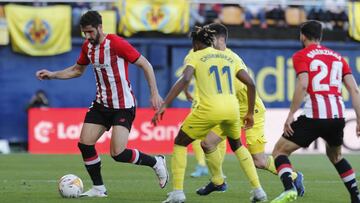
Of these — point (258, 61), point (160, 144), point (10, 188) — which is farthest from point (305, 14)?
point (10, 188)

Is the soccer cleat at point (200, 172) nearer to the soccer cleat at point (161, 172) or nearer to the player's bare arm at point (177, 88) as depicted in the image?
the soccer cleat at point (161, 172)

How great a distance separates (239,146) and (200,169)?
520 centimetres

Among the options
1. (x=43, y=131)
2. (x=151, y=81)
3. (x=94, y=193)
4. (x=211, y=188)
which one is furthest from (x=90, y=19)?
(x=43, y=131)

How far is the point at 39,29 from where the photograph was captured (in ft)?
90.6

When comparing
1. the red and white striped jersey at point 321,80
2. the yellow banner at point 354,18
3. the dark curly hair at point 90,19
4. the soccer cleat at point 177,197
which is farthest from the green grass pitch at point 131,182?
the yellow banner at point 354,18

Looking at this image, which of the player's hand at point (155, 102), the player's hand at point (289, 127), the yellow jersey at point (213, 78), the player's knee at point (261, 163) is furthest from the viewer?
the player's knee at point (261, 163)

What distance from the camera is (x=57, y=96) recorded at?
2783 cm

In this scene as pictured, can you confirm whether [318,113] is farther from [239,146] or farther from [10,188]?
[10,188]

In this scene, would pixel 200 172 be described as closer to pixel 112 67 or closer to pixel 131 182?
pixel 131 182

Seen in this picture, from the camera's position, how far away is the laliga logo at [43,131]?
24734mm

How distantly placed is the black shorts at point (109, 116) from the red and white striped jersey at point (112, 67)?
0.19ft

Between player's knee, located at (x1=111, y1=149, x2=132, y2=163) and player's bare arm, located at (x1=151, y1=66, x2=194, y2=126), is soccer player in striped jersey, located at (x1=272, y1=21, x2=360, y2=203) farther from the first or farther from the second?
player's knee, located at (x1=111, y1=149, x2=132, y2=163)

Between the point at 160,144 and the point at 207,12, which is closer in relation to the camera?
the point at 160,144

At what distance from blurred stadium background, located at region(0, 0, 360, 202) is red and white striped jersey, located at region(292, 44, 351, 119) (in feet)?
47.5
